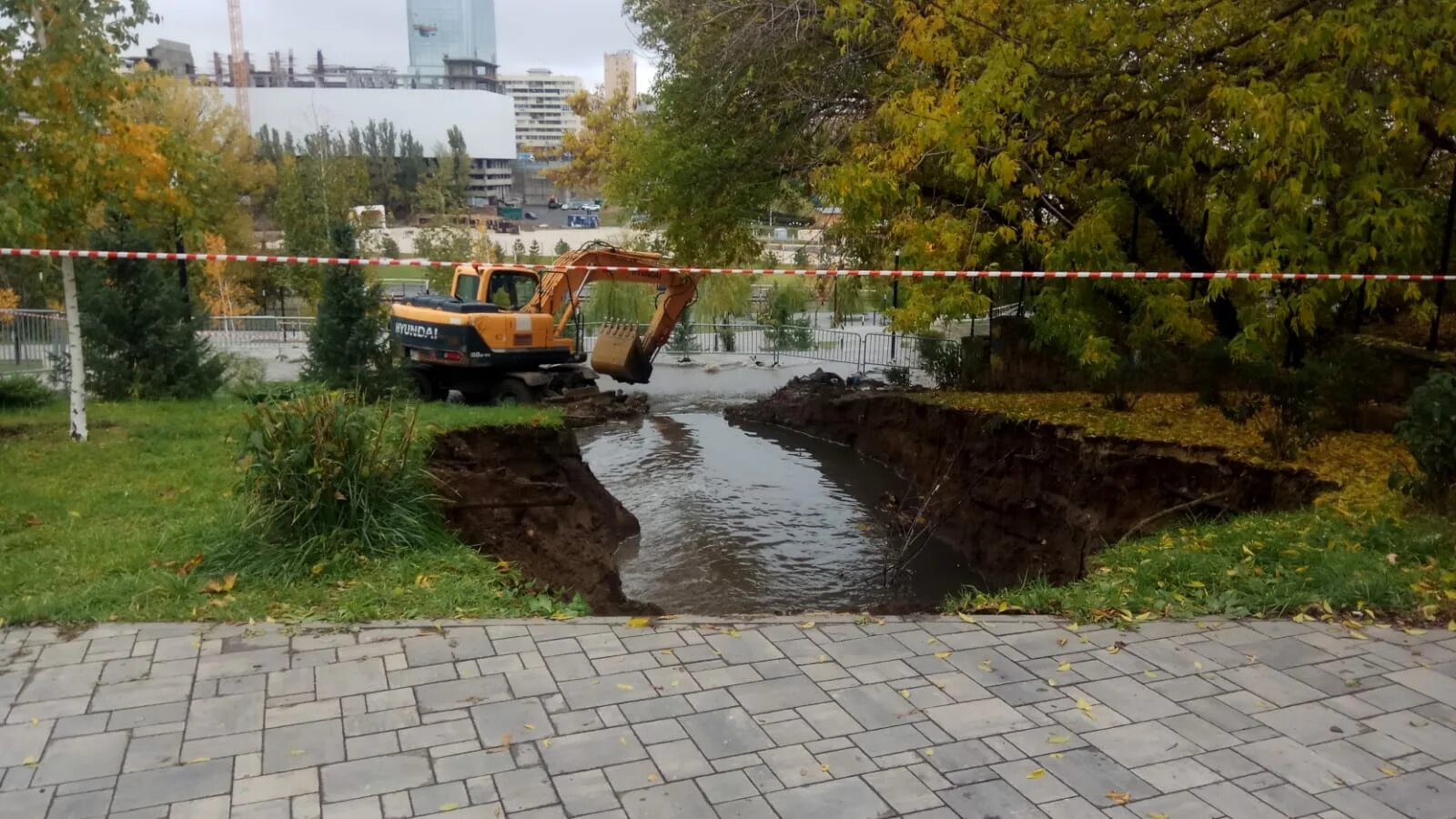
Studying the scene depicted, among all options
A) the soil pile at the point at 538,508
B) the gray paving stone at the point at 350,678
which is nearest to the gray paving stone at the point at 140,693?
the gray paving stone at the point at 350,678

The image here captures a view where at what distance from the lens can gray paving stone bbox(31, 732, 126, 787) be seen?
12.1ft

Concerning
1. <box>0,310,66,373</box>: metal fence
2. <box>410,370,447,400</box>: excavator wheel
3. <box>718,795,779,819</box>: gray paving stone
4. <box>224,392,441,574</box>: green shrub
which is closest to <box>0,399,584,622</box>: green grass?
<box>224,392,441,574</box>: green shrub

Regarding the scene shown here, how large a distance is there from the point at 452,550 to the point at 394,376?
8.01m

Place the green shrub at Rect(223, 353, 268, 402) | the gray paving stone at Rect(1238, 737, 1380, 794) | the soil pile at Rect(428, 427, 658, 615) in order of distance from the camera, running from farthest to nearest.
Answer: the green shrub at Rect(223, 353, 268, 402)
the soil pile at Rect(428, 427, 658, 615)
the gray paving stone at Rect(1238, 737, 1380, 794)

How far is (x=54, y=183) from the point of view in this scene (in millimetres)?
8719

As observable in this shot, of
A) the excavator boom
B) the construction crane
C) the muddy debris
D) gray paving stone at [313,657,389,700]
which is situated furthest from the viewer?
the construction crane

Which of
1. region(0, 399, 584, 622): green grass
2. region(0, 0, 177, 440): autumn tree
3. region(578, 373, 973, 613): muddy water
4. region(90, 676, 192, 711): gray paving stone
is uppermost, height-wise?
region(0, 0, 177, 440): autumn tree

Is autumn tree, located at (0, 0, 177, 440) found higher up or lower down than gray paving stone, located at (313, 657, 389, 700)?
higher up

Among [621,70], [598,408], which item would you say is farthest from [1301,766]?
[621,70]

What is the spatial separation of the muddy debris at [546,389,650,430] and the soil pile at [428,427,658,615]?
457 cm

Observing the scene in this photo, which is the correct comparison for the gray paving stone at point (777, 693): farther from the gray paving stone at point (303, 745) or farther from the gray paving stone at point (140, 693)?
the gray paving stone at point (140, 693)

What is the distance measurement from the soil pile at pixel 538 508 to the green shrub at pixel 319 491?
0.61 meters

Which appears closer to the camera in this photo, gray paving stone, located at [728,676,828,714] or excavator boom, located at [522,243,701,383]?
gray paving stone, located at [728,676,828,714]

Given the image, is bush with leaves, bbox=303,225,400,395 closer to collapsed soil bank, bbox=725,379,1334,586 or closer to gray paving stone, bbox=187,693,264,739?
collapsed soil bank, bbox=725,379,1334,586
